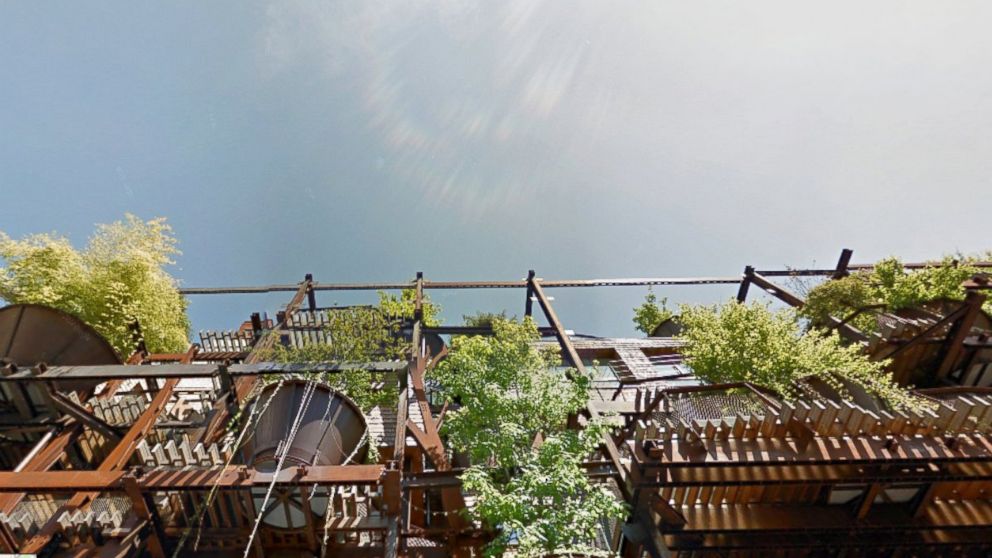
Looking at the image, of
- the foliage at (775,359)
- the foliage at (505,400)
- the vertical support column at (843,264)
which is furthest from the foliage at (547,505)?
the vertical support column at (843,264)

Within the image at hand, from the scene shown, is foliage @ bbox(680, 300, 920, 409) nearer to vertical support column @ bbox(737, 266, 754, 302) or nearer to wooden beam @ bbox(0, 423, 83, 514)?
vertical support column @ bbox(737, 266, 754, 302)

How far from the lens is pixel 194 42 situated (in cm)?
A: 4919

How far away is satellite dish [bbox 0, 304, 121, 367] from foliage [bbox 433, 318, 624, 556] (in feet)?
25.3

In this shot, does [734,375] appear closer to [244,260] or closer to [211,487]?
[211,487]

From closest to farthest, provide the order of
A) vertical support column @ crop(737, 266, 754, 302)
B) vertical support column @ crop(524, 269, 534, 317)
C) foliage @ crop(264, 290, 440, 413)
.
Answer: foliage @ crop(264, 290, 440, 413), vertical support column @ crop(524, 269, 534, 317), vertical support column @ crop(737, 266, 754, 302)

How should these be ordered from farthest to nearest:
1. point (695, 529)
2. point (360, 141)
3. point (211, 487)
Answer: point (360, 141), point (695, 529), point (211, 487)

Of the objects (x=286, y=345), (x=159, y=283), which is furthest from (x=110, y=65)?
(x=286, y=345)

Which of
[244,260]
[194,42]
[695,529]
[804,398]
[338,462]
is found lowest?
[695,529]

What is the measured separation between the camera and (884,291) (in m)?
9.51

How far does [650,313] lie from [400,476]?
43.2 ft

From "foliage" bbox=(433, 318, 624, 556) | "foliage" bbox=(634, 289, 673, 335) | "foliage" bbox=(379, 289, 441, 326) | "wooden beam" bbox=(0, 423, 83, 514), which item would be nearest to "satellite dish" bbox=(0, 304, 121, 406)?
"wooden beam" bbox=(0, 423, 83, 514)

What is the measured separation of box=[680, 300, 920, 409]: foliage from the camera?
6.74 meters

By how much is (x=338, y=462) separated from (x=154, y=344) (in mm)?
8609

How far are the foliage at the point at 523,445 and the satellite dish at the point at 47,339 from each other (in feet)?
25.3
